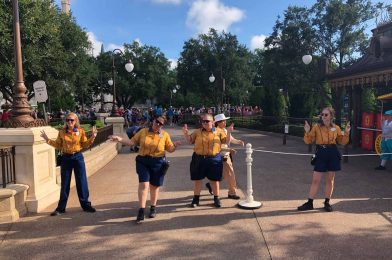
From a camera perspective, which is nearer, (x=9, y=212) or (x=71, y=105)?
(x=9, y=212)

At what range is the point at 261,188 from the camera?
7.57 m

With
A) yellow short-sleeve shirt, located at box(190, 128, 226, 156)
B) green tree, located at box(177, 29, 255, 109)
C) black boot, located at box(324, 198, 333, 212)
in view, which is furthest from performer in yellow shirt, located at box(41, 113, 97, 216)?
green tree, located at box(177, 29, 255, 109)

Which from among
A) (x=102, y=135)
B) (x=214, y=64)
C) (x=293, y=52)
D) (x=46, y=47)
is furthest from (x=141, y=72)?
(x=102, y=135)

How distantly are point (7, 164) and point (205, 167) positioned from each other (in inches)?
123

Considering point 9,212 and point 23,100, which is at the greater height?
point 23,100

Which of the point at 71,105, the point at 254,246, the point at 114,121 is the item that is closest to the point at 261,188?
the point at 254,246

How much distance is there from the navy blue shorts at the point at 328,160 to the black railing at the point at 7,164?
15.9 feet

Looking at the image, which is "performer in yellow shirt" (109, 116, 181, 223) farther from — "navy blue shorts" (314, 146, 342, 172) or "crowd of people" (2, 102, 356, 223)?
"navy blue shorts" (314, 146, 342, 172)

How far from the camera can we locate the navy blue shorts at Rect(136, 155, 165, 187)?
548cm

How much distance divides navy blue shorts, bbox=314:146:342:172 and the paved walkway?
671 mm

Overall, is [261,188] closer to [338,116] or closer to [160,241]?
[160,241]

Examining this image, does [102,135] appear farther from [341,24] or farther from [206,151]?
[341,24]

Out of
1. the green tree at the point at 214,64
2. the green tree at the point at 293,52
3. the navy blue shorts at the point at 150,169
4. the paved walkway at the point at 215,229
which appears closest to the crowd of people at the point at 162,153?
the navy blue shorts at the point at 150,169

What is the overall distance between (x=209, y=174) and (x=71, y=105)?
50.0 meters
